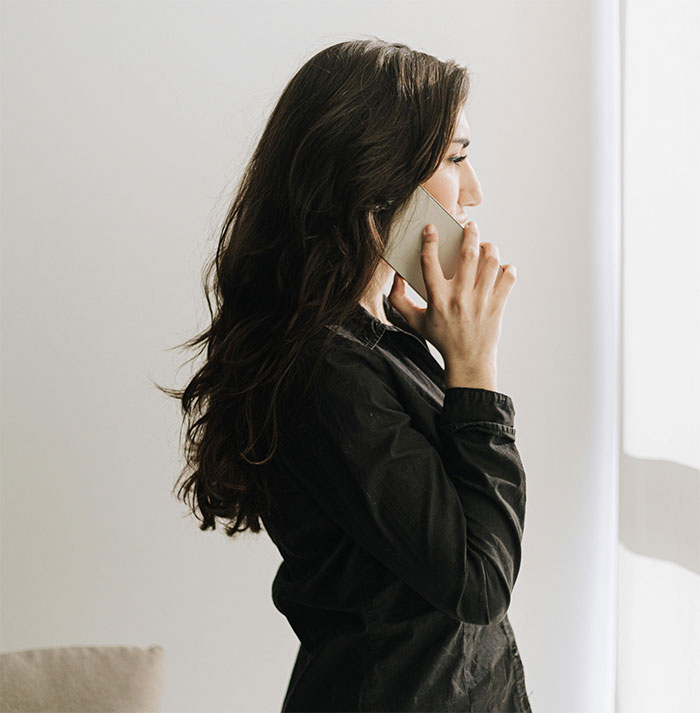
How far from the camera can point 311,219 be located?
0.89 metres

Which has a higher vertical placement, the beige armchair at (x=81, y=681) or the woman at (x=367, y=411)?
the woman at (x=367, y=411)

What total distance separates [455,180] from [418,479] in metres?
0.36

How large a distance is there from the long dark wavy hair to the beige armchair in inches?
14.0

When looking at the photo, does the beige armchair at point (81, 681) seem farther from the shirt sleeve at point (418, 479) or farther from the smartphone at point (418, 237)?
the smartphone at point (418, 237)

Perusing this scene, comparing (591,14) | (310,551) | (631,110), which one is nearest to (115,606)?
(310,551)

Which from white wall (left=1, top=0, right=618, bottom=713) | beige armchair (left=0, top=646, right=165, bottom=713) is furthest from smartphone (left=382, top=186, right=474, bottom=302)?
white wall (left=1, top=0, right=618, bottom=713)

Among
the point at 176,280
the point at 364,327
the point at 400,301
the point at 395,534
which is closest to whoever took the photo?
the point at 395,534

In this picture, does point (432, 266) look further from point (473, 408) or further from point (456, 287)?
point (473, 408)

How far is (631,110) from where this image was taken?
1557 mm

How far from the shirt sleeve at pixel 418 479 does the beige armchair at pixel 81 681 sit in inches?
18.3

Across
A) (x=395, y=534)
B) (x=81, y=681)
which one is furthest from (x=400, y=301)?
(x=81, y=681)

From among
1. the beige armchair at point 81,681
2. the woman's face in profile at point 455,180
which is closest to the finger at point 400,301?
the woman's face in profile at point 455,180

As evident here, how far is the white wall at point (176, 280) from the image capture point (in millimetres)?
1709

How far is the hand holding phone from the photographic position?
883 mm
